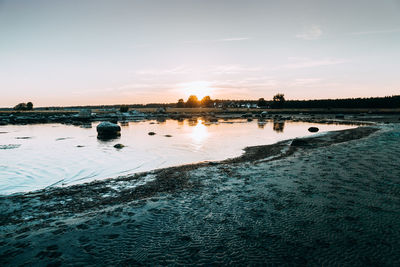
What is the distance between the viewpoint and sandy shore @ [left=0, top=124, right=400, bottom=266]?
18.6ft

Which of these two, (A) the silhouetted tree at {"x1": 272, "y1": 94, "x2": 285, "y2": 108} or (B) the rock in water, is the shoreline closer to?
(B) the rock in water

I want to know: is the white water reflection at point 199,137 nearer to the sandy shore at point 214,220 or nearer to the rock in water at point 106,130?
the rock in water at point 106,130

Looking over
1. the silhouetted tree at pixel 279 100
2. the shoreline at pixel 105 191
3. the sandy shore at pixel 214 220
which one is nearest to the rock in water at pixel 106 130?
the shoreline at pixel 105 191

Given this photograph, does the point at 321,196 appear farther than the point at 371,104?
No

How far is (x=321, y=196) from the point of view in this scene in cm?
940

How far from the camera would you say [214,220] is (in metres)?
7.66

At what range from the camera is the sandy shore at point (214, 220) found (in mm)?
5668

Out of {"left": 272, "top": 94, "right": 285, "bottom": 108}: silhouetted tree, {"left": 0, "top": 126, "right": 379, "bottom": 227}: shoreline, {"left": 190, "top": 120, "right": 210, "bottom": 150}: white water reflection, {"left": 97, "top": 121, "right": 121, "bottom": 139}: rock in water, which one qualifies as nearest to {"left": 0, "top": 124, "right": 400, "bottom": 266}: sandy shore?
{"left": 0, "top": 126, "right": 379, "bottom": 227}: shoreline

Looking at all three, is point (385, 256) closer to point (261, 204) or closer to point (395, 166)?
point (261, 204)

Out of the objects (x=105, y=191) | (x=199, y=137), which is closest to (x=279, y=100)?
(x=199, y=137)

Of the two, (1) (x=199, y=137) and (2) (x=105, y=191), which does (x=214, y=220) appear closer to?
(2) (x=105, y=191)

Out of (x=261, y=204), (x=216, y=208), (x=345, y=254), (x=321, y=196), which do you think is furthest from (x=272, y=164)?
(x=345, y=254)

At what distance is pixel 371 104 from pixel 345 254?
180887 mm

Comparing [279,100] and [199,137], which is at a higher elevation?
[279,100]
